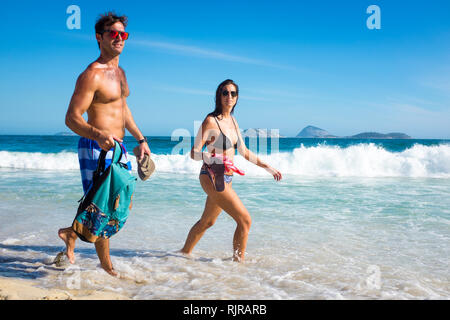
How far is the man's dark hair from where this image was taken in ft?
9.85

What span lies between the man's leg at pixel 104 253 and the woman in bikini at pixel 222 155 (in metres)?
1.12

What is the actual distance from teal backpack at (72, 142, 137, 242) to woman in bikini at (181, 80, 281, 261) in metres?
0.90

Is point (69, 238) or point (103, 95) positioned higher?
point (103, 95)

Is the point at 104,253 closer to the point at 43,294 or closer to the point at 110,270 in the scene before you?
the point at 110,270

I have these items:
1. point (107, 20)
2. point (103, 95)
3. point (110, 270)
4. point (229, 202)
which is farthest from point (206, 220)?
point (107, 20)

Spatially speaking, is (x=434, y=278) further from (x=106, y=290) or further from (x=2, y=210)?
(x=2, y=210)

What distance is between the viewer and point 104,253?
3.42 meters

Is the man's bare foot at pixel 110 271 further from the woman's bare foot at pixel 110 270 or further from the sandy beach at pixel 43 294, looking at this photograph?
the sandy beach at pixel 43 294

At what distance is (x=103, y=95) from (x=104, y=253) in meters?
1.43

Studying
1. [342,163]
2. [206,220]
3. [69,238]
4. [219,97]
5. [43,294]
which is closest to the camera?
[43,294]

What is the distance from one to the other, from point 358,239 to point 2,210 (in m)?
6.06

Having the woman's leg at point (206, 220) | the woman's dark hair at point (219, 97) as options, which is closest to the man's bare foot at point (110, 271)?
the woman's leg at point (206, 220)

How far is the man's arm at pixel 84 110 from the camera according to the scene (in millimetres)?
2740
